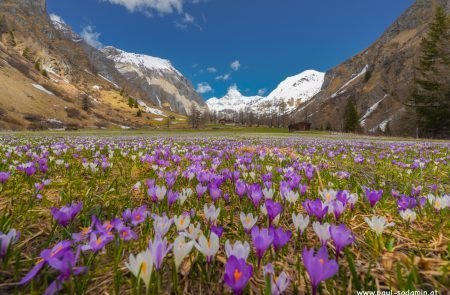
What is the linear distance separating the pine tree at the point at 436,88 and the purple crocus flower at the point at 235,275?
4812 centimetres

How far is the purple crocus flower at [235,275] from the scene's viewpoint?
37.8 inches

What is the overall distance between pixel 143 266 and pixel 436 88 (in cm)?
5182

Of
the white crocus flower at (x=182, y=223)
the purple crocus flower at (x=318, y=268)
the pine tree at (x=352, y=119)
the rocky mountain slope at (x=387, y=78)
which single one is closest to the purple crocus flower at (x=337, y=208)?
the purple crocus flower at (x=318, y=268)

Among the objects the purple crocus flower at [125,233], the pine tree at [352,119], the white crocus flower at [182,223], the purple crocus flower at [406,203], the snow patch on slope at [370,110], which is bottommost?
the purple crocus flower at [406,203]

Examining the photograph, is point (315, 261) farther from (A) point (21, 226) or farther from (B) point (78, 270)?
(A) point (21, 226)

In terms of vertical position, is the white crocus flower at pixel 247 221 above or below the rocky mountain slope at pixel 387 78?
below

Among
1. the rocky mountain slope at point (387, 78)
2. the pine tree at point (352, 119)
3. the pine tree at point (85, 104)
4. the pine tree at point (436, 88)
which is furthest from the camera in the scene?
the rocky mountain slope at point (387, 78)

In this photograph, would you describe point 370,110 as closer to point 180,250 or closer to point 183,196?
point 183,196

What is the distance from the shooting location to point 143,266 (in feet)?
3.55

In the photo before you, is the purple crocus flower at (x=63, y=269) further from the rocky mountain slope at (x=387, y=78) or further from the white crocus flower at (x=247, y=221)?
the rocky mountain slope at (x=387, y=78)

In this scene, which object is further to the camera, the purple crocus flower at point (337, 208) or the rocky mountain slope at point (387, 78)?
the rocky mountain slope at point (387, 78)

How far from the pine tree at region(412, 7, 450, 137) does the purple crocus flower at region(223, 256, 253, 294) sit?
158 feet

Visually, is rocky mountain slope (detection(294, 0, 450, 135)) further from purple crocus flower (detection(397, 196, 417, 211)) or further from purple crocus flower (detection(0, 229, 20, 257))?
purple crocus flower (detection(0, 229, 20, 257))

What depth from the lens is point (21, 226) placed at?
6.29 feet
